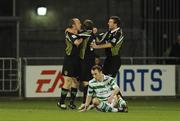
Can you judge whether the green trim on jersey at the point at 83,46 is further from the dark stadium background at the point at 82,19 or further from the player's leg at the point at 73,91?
the dark stadium background at the point at 82,19

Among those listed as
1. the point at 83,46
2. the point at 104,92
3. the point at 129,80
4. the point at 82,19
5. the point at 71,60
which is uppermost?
the point at 82,19

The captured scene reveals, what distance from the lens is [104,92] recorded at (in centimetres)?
1605

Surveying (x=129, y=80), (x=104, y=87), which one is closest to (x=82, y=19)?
(x=129, y=80)

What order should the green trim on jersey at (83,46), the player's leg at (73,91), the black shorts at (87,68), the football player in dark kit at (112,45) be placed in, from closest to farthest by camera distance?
1. the football player in dark kit at (112,45)
2. the green trim on jersey at (83,46)
3. the black shorts at (87,68)
4. the player's leg at (73,91)

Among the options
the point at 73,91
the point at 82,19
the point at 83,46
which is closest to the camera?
the point at 83,46

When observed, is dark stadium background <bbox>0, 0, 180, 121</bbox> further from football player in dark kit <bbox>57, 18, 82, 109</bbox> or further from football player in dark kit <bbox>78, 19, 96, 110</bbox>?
football player in dark kit <bbox>78, 19, 96, 110</bbox>

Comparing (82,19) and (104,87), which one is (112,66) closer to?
(104,87)

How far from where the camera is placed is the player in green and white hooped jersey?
52.5 ft

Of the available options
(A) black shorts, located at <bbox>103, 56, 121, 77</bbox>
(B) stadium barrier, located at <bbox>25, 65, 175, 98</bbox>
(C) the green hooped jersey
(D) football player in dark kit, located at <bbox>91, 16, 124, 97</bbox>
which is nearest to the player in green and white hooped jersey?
(C) the green hooped jersey

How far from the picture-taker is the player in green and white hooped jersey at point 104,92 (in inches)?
630

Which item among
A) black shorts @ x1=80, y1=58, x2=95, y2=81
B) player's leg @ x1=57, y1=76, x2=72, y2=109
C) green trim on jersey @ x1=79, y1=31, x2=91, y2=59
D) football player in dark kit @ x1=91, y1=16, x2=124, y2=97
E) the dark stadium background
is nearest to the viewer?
football player in dark kit @ x1=91, y1=16, x2=124, y2=97

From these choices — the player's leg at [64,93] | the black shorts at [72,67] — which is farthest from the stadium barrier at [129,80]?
the black shorts at [72,67]

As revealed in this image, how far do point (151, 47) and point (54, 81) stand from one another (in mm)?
6901

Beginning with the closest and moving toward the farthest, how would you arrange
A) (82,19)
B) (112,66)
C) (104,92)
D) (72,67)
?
1. (104,92)
2. (112,66)
3. (72,67)
4. (82,19)
